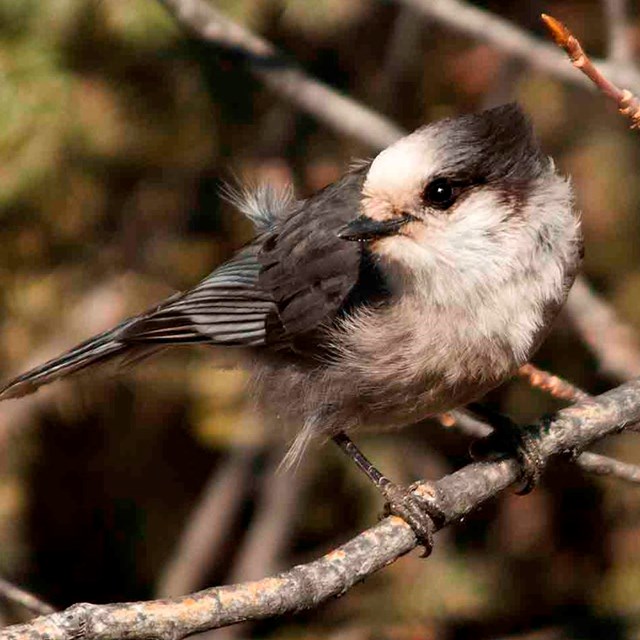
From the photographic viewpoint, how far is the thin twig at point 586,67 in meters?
2.60

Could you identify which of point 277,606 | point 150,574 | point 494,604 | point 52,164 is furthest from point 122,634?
point 150,574

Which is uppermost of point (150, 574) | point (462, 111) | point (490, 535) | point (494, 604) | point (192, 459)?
point (462, 111)

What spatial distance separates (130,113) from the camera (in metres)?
4.50

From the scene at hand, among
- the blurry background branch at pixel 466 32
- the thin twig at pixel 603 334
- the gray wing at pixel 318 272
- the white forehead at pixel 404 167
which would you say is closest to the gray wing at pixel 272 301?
the gray wing at pixel 318 272

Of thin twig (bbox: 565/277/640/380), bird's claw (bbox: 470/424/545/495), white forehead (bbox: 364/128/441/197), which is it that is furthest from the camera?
thin twig (bbox: 565/277/640/380)

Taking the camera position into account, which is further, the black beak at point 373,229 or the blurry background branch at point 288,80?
the blurry background branch at point 288,80

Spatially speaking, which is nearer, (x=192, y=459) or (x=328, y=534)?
(x=328, y=534)

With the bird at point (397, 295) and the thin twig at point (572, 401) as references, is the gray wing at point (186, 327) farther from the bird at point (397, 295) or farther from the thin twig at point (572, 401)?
the thin twig at point (572, 401)

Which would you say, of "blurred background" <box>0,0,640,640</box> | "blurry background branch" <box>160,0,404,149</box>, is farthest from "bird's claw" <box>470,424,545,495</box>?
"blurry background branch" <box>160,0,404,149</box>

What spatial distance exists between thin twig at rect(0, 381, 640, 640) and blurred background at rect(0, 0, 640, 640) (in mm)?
1049

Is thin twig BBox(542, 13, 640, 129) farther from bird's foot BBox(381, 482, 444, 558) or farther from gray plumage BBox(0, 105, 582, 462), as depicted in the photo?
bird's foot BBox(381, 482, 444, 558)

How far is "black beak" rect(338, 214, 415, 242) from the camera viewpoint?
311 cm

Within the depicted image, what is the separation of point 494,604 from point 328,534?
691 millimetres

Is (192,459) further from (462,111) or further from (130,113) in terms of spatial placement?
(462,111)
